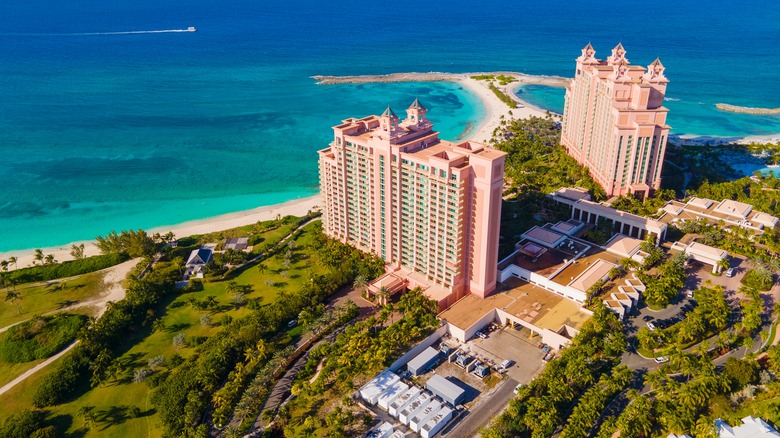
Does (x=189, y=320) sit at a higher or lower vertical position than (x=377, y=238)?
lower

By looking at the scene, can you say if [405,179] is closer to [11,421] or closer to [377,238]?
[377,238]

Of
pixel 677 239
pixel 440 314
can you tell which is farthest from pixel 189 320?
pixel 677 239

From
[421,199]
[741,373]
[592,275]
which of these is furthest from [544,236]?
[741,373]

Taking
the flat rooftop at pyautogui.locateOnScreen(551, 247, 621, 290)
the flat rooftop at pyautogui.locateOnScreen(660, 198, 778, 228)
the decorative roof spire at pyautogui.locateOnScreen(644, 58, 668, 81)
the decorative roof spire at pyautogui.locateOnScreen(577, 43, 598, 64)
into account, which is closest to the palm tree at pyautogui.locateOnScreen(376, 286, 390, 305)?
the flat rooftop at pyautogui.locateOnScreen(551, 247, 621, 290)

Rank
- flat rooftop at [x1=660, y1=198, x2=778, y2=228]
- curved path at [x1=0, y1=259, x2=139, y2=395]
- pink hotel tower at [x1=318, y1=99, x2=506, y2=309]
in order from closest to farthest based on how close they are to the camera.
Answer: curved path at [x1=0, y1=259, x2=139, y2=395], pink hotel tower at [x1=318, y1=99, x2=506, y2=309], flat rooftop at [x1=660, y1=198, x2=778, y2=228]

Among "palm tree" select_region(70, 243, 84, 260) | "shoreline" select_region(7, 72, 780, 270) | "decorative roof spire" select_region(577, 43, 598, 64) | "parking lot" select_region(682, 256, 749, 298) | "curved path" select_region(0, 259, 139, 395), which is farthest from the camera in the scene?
"decorative roof spire" select_region(577, 43, 598, 64)

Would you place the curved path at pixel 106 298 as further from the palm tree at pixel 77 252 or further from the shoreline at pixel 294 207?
the shoreline at pixel 294 207

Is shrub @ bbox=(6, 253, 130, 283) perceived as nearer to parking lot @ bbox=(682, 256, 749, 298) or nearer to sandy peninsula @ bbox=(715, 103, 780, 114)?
parking lot @ bbox=(682, 256, 749, 298)
